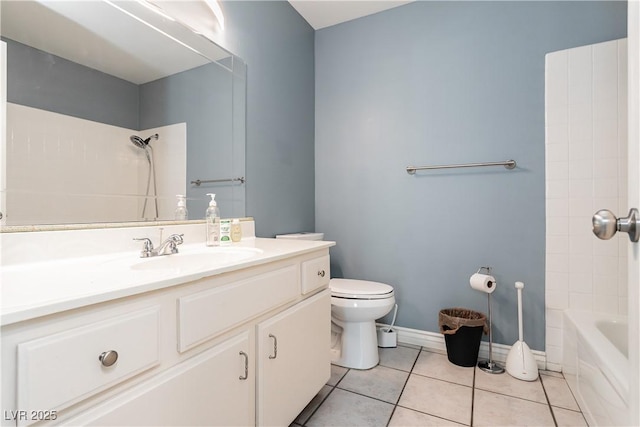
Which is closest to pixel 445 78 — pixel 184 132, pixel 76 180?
pixel 184 132

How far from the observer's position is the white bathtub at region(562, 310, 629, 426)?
1071mm

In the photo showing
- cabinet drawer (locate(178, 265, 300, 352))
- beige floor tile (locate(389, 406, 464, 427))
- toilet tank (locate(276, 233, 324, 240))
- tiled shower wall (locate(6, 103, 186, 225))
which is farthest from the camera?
toilet tank (locate(276, 233, 324, 240))

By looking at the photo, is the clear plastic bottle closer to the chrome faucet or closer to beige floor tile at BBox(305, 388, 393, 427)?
the chrome faucet

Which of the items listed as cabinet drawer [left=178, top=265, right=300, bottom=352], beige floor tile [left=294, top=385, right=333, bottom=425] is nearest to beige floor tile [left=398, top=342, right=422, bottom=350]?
beige floor tile [left=294, top=385, right=333, bottom=425]

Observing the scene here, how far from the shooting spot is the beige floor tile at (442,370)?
168cm

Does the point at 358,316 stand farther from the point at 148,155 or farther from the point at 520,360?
the point at 148,155

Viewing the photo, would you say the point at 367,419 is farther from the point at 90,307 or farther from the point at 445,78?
the point at 445,78

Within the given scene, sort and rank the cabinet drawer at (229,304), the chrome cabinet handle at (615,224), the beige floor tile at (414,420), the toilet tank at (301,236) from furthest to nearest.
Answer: the toilet tank at (301,236)
the beige floor tile at (414,420)
the cabinet drawer at (229,304)
the chrome cabinet handle at (615,224)

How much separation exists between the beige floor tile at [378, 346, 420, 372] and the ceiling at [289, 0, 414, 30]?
2391 mm

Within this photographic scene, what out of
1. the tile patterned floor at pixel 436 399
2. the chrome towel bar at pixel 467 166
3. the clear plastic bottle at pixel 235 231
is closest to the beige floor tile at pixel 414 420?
the tile patterned floor at pixel 436 399

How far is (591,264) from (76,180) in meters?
2.42

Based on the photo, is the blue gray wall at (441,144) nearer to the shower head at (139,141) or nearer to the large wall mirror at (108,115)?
the large wall mirror at (108,115)

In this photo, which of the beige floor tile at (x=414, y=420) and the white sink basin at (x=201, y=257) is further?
the beige floor tile at (x=414, y=420)

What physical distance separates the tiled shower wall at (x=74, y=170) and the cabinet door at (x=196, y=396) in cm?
64
